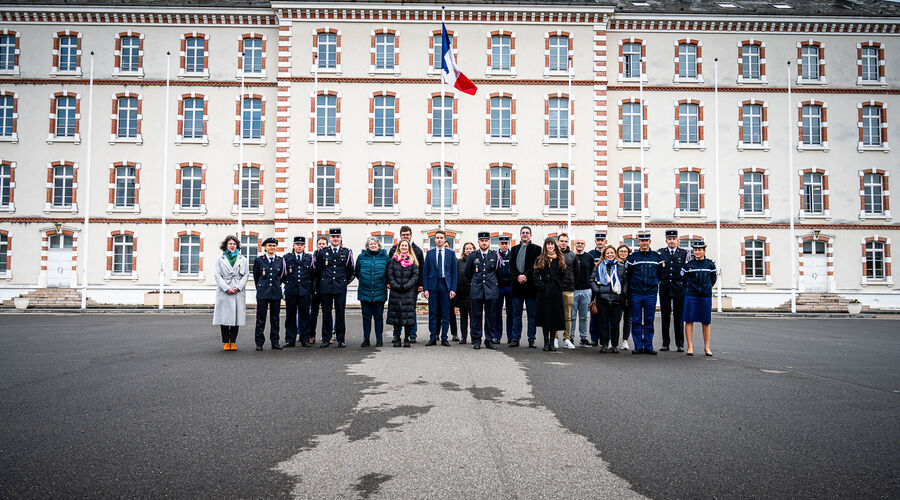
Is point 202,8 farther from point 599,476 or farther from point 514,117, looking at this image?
point 599,476

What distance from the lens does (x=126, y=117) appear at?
1280 inches

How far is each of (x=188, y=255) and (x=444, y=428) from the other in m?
29.9

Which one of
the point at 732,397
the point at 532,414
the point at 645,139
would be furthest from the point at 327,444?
the point at 645,139

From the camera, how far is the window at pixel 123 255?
31.8m

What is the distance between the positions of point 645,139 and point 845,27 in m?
12.4

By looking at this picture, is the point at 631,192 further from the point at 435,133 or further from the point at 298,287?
the point at 298,287

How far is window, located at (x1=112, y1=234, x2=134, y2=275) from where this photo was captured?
31.8 metres

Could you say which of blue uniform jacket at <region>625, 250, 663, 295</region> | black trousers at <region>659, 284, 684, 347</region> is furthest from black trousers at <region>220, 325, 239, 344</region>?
Result: black trousers at <region>659, 284, 684, 347</region>

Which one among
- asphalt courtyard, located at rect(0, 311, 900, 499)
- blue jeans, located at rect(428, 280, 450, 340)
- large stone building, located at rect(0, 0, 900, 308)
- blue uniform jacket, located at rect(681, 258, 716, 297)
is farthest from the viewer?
large stone building, located at rect(0, 0, 900, 308)

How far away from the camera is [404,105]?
31.9 meters

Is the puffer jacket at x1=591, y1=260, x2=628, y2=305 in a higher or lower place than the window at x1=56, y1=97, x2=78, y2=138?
lower

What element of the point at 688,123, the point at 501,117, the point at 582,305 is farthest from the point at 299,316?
the point at 688,123

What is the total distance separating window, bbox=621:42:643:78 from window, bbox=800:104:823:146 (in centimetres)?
930

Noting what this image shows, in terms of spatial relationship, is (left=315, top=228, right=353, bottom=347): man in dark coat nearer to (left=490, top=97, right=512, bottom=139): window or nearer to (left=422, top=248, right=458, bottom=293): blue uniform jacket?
(left=422, top=248, right=458, bottom=293): blue uniform jacket
